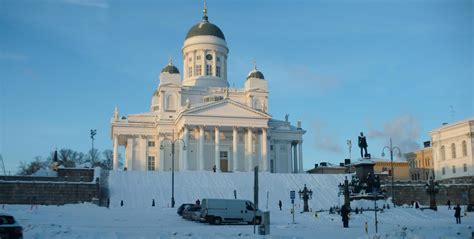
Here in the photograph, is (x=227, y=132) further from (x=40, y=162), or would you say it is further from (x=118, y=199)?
(x=40, y=162)

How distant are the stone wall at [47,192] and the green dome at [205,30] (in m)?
43.5

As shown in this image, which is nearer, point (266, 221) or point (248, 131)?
point (266, 221)

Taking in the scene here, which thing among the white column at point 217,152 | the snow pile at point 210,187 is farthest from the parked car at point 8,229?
the white column at point 217,152

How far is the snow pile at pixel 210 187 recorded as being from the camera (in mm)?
54688

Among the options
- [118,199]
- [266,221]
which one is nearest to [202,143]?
[118,199]

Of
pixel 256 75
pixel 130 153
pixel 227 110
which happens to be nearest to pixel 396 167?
pixel 256 75

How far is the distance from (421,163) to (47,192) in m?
76.3

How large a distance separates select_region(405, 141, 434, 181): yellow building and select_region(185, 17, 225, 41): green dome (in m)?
44.0

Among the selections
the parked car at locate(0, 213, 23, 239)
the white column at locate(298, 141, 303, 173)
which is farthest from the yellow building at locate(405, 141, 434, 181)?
the parked car at locate(0, 213, 23, 239)

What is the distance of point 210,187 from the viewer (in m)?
59.4

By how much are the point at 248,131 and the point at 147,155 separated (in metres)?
14.2

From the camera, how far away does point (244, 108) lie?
76.1 metres

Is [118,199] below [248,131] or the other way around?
below

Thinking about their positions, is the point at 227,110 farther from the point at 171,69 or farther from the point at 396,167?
the point at 396,167
